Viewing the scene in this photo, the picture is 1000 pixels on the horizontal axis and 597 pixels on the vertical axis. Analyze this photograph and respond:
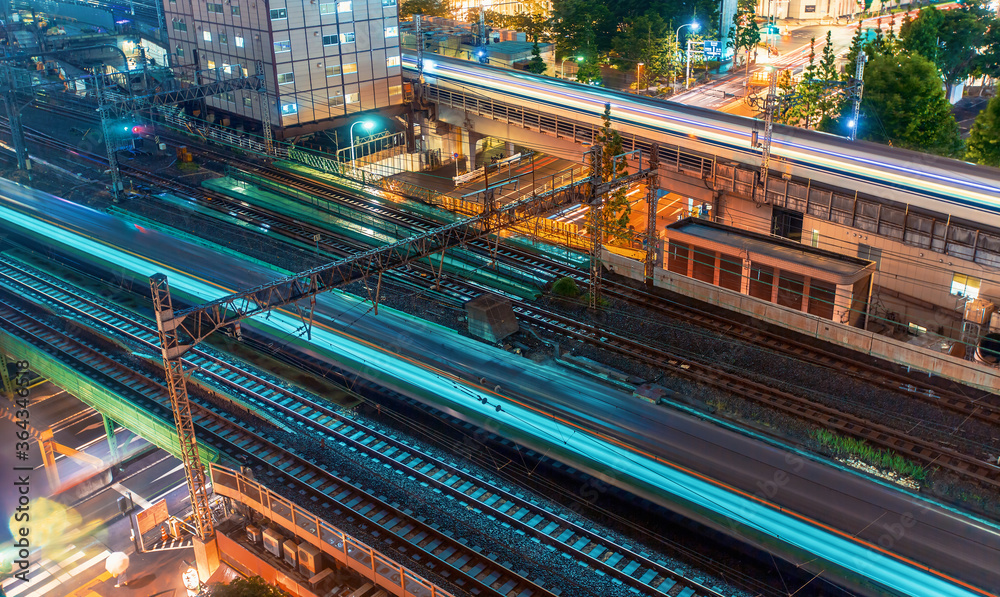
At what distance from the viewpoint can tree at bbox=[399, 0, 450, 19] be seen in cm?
8272

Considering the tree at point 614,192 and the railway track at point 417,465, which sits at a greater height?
the tree at point 614,192

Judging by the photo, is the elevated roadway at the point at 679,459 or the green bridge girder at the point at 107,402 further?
the green bridge girder at the point at 107,402

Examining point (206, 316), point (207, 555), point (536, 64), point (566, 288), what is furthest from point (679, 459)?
point (536, 64)

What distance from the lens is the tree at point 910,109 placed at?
144 feet

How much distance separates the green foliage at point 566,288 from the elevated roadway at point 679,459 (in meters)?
5.13

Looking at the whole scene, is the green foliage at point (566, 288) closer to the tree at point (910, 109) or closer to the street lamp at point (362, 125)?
the street lamp at point (362, 125)

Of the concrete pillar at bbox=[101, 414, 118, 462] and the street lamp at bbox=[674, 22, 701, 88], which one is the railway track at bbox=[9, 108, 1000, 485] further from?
the street lamp at bbox=[674, 22, 701, 88]

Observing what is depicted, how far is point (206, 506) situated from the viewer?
21062 mm

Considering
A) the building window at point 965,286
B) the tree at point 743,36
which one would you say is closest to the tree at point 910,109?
the building window at point 965,286

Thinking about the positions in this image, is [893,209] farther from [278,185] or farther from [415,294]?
[278,185]

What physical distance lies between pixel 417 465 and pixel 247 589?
6.41 meters

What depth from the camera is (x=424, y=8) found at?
83500 millimetres

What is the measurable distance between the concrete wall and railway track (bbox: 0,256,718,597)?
13.1 metres

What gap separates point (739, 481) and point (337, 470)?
10.6 m
